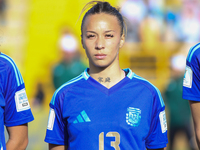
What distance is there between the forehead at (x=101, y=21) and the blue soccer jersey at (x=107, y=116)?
0.42 metres

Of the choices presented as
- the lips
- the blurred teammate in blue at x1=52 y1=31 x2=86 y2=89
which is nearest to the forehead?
the lips

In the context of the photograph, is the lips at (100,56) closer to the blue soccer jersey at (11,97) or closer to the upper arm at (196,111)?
the blue soccer jersey at (11,97)

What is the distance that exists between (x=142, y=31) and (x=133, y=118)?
13.3 meters

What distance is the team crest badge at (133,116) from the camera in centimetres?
294

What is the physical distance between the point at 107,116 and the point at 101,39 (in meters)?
0.61

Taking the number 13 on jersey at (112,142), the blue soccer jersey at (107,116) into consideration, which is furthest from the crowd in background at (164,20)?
the number 13 on jersey at (112,142)

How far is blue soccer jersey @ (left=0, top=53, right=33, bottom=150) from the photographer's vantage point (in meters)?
2.91

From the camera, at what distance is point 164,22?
16.0m

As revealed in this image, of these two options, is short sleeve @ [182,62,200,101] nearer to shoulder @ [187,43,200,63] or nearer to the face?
shoulder @ [187,43,200,63]

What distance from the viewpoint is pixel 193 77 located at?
3285 mm

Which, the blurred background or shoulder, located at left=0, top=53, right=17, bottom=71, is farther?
the blurred background

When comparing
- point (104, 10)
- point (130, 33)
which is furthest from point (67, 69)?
point (130, 33)

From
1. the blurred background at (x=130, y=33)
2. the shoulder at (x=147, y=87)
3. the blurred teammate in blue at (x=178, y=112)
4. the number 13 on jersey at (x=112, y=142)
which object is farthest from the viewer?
the blurred background at (x=130, y=33)

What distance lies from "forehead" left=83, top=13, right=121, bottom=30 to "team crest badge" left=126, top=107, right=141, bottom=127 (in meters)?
0.69
